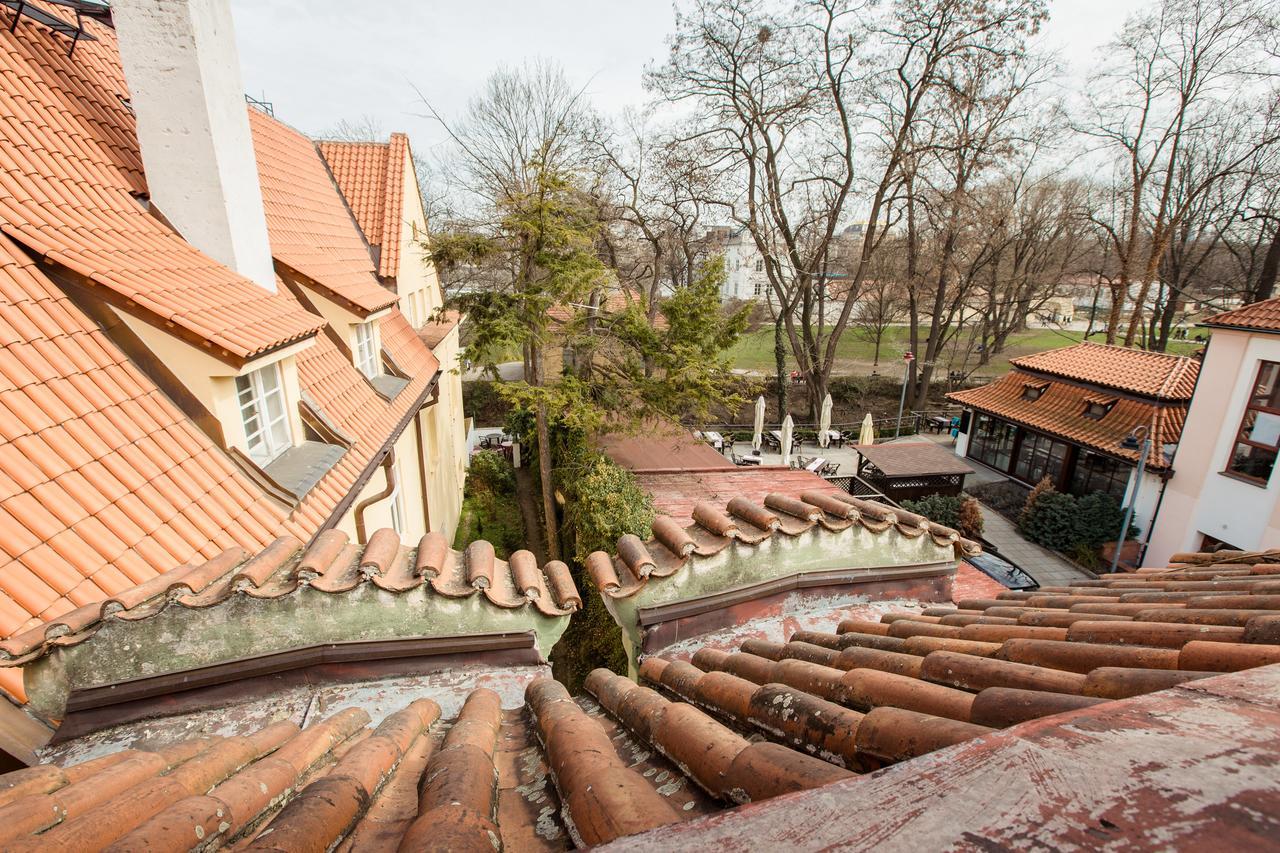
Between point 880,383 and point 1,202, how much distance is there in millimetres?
34833

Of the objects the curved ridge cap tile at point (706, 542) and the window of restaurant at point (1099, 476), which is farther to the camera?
the window of restaurant at point (1099, 476)

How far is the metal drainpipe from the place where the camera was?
698cm

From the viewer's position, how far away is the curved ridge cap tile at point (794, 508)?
5.28 m

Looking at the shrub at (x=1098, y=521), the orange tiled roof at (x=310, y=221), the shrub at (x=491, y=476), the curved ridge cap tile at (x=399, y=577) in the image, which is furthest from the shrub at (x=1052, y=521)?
the curved ridge cap tile at (x=399, y=577)

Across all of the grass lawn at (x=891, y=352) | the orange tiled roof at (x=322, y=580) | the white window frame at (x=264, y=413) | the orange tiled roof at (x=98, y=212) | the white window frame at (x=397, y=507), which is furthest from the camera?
the grass lawn at (x=891, y=352)

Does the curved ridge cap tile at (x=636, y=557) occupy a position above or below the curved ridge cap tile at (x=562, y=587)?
above

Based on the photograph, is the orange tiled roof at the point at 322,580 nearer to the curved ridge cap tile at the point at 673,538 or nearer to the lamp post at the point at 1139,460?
the curved ridge cap tile at the point at 673,538

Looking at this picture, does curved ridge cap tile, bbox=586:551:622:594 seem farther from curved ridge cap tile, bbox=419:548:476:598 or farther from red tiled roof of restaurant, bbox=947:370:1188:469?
red tiled roof of restaurant, bbox=947:370:1188:469

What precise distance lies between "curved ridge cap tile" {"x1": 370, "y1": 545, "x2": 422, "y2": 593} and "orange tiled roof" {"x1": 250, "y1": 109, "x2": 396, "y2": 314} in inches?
202

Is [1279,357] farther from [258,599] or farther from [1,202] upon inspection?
[1,202]

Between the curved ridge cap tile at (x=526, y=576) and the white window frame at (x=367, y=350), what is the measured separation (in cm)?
540

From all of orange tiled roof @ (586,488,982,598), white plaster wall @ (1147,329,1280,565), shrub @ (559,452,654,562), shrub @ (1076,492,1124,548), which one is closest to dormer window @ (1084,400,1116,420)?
shrub @ (1076,492,1124,548)

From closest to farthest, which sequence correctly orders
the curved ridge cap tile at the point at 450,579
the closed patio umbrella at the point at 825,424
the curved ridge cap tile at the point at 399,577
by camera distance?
the curved ridge cap tile at the point at 399,577 → the curved ridge cap tile at the point at 450,579 → the closed patio umbrella at the point at 825,424

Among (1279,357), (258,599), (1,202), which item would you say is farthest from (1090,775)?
(1279,357)
